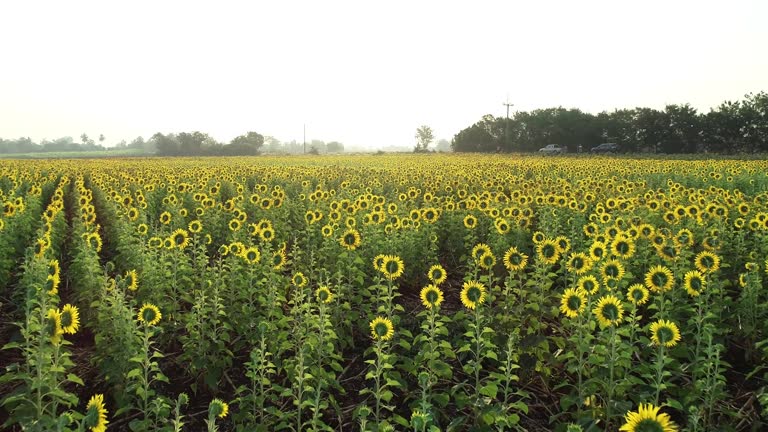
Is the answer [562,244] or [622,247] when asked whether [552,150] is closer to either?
[562,244]

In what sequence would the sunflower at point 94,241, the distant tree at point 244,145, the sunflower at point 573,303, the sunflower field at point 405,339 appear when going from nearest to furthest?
the sunflower field at point 405,339 → the sunflower at point 573,303 → the sunflower at point 94,241 → the distant tree at point 244,145

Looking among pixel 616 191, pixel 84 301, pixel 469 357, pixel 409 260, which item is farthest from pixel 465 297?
pixel 616 191

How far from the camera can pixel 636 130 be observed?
6706 cm

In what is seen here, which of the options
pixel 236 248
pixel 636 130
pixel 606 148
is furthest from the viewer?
pixel 636 130

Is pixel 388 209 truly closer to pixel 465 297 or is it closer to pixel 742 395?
pixel 465 297

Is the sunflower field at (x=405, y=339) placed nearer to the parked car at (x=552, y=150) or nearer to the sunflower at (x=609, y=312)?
the sunflower at (x=609, y=312)

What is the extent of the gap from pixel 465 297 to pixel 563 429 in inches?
53.7

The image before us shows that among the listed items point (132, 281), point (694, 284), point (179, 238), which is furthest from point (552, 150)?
point (132, 281)

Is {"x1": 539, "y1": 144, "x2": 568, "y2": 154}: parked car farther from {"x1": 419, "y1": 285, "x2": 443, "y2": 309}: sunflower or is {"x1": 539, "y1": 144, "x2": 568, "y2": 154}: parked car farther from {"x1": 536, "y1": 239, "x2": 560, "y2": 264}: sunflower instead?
{"x1": 419, "y1": 285, "x2": 443, "y2": 309}: sunflower

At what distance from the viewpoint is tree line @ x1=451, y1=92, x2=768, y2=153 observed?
60.7 meters

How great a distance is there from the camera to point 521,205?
11344 mm

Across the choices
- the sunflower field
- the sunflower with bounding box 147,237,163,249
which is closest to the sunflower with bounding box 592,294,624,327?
the sunflower field

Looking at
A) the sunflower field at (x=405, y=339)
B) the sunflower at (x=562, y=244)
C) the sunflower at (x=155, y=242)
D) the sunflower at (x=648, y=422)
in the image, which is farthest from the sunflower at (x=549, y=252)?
the sunflower at (x=155, y=242)

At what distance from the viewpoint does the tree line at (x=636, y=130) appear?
60688 mm
